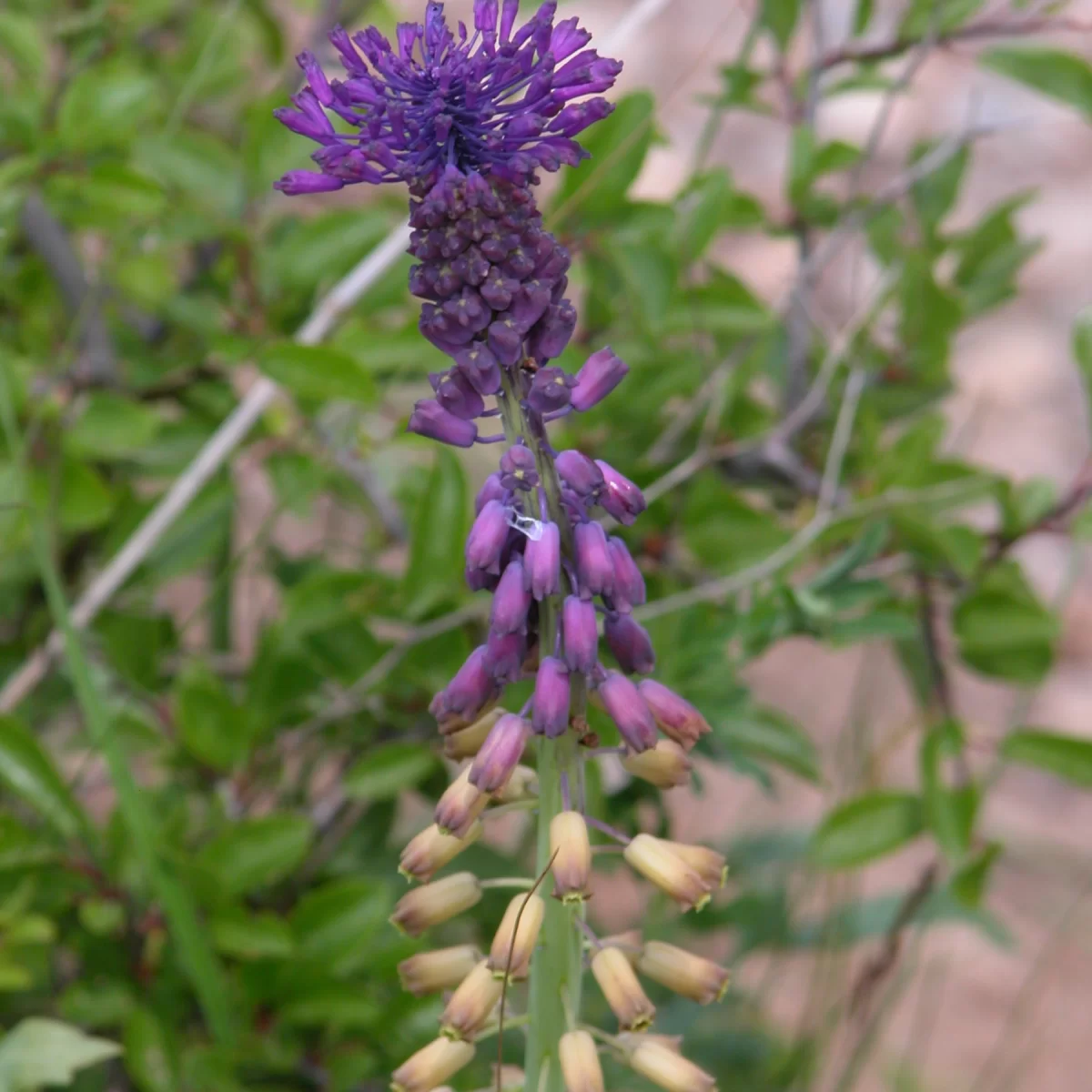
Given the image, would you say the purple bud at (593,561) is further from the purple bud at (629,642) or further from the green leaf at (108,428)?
the green leaf at (108,428)

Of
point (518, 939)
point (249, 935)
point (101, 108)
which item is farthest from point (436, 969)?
point (101, 108)

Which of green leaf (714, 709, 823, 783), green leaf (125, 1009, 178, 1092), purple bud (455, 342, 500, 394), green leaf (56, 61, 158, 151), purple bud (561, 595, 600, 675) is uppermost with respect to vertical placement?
green leaf (56, 61, 158, 151)

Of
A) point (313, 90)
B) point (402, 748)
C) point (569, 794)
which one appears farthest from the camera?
point (402, 748)

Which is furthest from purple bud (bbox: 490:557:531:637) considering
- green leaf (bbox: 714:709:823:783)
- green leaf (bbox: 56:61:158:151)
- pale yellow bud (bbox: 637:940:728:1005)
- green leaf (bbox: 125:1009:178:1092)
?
green leaf (bbox: 56:61:158:151)

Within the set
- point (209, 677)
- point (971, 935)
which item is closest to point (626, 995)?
point (209, 677)

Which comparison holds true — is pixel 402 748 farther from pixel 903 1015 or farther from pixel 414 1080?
pixel 903 1015

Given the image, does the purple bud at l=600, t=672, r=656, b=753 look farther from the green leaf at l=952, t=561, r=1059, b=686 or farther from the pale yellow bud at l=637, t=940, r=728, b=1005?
the green leaf at l=952, t=561, r=1059, b=686
